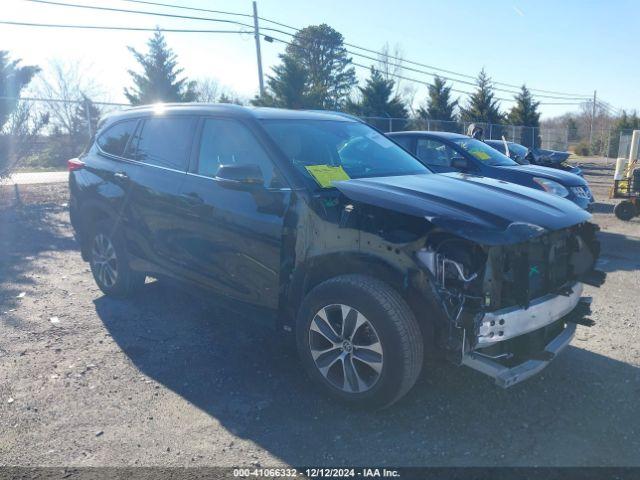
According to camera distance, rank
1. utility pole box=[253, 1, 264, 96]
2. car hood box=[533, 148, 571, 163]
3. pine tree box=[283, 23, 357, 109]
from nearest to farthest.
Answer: car hood box=[533, 148, 571, 163] → utility pole box=[253, 1, 264, 96] → pine tree box=[283, 23, 357, 109]

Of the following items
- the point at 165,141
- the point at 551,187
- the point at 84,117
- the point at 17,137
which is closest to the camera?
the point at 165,141

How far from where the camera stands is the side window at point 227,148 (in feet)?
12.9

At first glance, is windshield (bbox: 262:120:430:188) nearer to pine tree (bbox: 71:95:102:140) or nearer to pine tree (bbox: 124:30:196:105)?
pine tree (bbox: 71:95:102:140)

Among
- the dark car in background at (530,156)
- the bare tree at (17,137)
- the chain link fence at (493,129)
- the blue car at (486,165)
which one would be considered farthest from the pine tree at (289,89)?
the blue car at (486,165)

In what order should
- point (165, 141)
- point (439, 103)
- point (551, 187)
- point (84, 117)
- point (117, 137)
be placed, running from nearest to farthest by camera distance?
point (165, 141) → point (117, 137) → point (551, 187) → point (84, 117) → point (439, 103)

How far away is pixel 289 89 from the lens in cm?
2370

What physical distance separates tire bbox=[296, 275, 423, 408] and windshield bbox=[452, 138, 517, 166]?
20.5ft

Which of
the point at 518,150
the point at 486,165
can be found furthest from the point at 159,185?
the point at 518,150

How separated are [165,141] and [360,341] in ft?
8.70

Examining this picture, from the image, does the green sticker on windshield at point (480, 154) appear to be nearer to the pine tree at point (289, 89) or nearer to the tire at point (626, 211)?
the tire at point (626, 211)

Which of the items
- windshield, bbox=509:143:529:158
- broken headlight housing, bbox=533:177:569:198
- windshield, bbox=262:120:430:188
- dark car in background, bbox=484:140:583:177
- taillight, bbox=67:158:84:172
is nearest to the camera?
windshield, bbox=262:120:430:188

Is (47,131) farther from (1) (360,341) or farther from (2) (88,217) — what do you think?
(1) (360,341)

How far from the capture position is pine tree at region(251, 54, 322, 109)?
2367 centimetres

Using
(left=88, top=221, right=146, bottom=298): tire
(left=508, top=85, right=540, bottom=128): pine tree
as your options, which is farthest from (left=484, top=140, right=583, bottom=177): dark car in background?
(left=508, top=85, right=540, bottom=128): pine tree
